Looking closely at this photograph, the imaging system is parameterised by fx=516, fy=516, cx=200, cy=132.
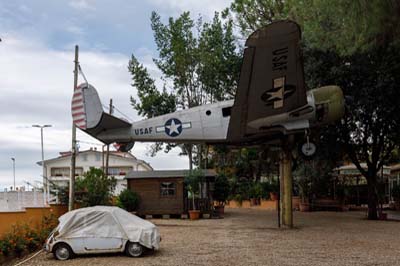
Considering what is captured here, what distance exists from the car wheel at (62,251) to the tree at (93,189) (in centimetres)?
800

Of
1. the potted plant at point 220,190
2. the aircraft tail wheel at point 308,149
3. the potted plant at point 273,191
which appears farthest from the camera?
the potted plant at point 273,191

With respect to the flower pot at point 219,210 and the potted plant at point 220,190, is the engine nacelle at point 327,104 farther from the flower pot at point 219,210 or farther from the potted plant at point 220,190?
the potted plant at point 220,190

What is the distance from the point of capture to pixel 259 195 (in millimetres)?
33938

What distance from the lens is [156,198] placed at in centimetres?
2631

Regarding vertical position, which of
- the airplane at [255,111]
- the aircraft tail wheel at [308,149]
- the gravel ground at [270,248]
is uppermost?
A: the airplane at [255,111]

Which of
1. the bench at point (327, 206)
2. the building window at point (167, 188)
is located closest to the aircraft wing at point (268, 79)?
the building window at point (167, 188)

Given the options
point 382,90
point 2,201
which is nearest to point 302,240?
point 382,90

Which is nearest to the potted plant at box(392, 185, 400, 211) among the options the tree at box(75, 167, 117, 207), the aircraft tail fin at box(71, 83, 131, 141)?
the tree at box(75, 167, 117, 207)

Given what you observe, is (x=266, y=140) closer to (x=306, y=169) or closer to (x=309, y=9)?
(x=309, y=9)

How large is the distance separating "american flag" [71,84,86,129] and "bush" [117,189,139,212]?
25.5 ft

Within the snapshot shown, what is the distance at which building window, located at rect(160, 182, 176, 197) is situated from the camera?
86.2 ft

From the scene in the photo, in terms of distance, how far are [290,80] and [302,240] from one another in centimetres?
451

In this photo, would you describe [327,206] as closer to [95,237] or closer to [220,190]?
[220,190]

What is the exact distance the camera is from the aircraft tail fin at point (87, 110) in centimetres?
A: 1827
